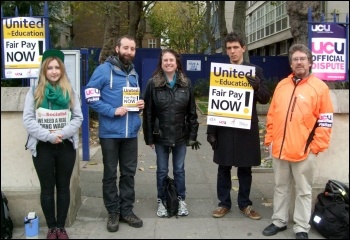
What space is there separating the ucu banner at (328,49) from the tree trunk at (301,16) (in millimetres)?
4926

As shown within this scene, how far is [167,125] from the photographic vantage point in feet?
15.7

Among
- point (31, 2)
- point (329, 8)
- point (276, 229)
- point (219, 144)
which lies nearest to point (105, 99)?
point (219, 144)

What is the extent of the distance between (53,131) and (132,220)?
56.4 inches

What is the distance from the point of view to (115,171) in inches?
185

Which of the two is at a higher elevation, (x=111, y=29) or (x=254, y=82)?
(x=111, y=29)

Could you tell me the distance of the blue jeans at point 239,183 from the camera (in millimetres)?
5016

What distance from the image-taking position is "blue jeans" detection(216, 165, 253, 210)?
5.02m

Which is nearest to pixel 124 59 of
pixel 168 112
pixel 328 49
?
pixel 168 112

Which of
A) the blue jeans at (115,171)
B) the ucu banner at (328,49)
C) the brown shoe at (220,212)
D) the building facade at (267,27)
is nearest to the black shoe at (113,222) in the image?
the blue jeans at (115,171)

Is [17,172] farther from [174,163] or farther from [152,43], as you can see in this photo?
[152,43]

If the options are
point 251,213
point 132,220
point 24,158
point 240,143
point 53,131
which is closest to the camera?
point 53,131

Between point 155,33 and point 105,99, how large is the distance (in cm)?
4009

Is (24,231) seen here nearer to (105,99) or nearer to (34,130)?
(34,130)

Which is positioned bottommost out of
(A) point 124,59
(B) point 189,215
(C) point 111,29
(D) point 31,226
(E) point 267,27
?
(B) point 189,215
